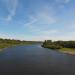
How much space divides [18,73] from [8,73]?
2271mm

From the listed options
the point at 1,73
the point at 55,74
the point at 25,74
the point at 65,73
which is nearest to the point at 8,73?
the point at 1,73

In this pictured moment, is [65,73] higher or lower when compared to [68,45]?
lower

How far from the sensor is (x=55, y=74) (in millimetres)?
31812

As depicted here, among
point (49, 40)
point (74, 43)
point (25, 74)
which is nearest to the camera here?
point (25, 74)

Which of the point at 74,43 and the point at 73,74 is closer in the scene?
the point at 73,74

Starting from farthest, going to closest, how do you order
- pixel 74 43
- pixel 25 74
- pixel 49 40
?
1. pixel 49 40
2. pixel 74 43
3. pixel 25 74

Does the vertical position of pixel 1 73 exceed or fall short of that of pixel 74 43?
it falls short

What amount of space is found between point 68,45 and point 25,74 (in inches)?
3231

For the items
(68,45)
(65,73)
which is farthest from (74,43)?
(65,73)

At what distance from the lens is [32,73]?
32188 mm

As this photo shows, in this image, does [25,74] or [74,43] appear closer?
[25,74]

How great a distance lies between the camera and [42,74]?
3152cm

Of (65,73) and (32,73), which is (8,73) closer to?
(32,73)

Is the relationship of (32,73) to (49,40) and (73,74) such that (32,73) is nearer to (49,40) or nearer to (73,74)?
(73,74)
